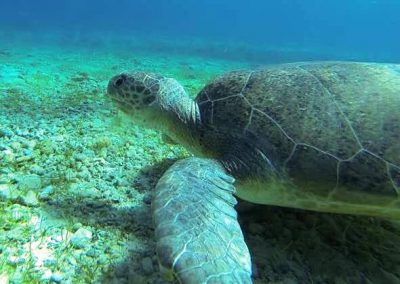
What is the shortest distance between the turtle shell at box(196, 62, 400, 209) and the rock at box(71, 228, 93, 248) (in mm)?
1119

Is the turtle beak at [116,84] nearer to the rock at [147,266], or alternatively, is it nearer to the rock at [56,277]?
the rock at [147,266]

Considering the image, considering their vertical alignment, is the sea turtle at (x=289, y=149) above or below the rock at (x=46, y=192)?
above

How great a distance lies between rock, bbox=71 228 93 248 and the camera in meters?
2.17

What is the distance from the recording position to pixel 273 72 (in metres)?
2.96

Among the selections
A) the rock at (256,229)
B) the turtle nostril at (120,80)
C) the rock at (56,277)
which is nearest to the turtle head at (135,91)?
the turtle nostril at (120,80)

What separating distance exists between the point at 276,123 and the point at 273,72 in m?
0.64

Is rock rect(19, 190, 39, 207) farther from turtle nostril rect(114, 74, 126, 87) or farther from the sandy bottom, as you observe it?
turtle nostril rect(114, 74, 126, 87)

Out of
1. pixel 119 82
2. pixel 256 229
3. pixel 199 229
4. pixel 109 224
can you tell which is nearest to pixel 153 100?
pixel 119 82

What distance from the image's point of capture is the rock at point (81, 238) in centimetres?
217

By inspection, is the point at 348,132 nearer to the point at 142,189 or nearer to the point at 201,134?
the point at 201,134

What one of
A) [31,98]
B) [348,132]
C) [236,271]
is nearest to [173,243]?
[236,271]

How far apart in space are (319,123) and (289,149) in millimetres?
291

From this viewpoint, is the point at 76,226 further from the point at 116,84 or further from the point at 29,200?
the point at 116,84

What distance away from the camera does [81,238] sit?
87.4 inches
